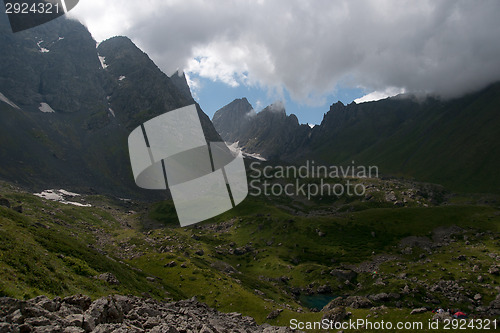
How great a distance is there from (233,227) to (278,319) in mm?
92057

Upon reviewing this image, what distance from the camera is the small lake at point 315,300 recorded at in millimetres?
70938

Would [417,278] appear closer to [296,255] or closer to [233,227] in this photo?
[296,255]

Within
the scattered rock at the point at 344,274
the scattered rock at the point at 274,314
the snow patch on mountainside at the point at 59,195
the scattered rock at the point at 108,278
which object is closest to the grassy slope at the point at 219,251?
the scattered rock at the point at 274,314

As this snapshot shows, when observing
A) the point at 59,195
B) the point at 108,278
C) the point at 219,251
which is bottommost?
the point at 219,251

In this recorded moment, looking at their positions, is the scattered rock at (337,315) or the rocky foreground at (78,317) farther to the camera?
the scattered rock at (337,315)

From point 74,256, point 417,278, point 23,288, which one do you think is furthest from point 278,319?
point 417,278

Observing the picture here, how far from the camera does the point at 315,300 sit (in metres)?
74.5

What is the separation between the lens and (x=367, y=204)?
19188cm

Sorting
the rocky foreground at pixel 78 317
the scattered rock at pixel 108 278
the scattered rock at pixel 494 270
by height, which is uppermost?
the rocky foreground at pixel 78 317

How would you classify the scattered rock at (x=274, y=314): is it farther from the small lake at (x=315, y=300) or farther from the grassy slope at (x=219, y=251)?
the small lake at (x=315, y=300)

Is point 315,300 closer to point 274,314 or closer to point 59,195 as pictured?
point 274,314

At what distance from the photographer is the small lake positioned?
70938 mm

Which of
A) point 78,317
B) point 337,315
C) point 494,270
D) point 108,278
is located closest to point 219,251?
point 108,278

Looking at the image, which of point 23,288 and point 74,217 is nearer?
point 23,288
